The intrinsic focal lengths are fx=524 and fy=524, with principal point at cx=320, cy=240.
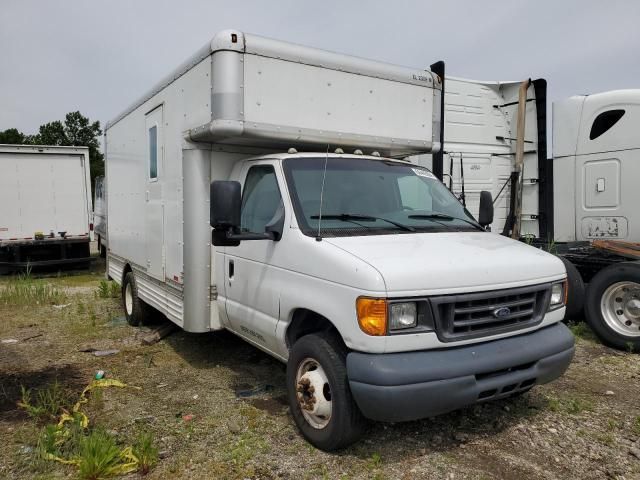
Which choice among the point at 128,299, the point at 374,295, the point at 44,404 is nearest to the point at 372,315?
the point at 374,295

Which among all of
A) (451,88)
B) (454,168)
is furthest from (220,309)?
(451,88)

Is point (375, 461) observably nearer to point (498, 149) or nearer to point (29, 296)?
point (498, 149)

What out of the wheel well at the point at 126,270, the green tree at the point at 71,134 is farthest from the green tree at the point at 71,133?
the wheel well at the point at 126,270

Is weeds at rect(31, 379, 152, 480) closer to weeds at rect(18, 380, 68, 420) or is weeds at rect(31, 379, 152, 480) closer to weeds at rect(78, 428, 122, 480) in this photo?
weeds at rect(78, 428, 122, 480)

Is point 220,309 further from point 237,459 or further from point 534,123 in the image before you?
point 534,123

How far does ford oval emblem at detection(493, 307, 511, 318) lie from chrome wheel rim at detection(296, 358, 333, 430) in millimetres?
1183

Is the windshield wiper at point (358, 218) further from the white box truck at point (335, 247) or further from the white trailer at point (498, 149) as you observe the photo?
the white trailer at point (498, 149)

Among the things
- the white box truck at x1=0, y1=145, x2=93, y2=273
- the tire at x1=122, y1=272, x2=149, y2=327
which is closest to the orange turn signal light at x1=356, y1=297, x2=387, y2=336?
the tire at x1=122, y1=272, x2=149, y2=327

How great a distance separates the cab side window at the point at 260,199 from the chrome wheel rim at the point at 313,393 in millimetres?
1195

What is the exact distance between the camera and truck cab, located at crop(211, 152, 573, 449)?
123 inches

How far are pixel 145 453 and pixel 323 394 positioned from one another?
48.4 inches

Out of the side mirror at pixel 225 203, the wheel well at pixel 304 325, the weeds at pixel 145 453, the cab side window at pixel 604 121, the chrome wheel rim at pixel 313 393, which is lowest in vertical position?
the weeds at pixel 145 453

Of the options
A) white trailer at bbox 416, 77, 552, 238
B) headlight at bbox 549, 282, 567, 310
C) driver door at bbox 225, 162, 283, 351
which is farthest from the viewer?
white trailer at bbox 416, 77, 552, 238

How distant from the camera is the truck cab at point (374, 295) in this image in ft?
10.3
